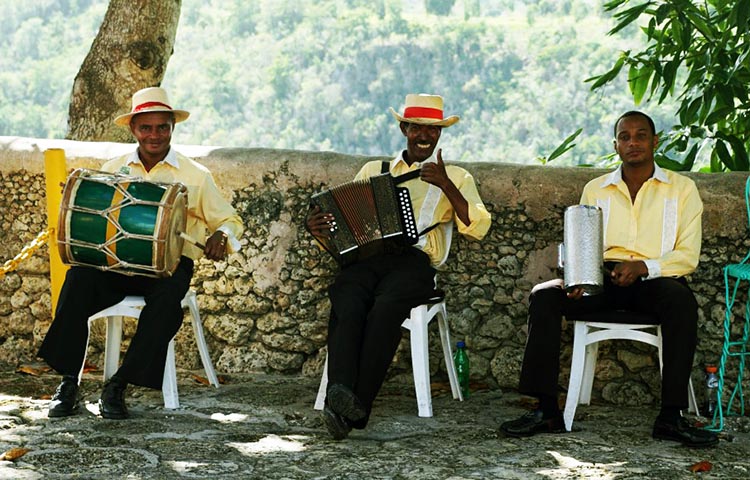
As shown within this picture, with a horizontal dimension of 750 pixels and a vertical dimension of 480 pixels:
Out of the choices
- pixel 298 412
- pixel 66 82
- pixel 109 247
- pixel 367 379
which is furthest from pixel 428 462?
pixel 66 82

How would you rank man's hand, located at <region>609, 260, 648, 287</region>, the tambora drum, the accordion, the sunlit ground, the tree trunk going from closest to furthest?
the sunlit ground → the tambora drum → man's hand, located at <region>609, 260, 648, 287</region> → the accordion → the tree trunk

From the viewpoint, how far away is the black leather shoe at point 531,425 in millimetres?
3891

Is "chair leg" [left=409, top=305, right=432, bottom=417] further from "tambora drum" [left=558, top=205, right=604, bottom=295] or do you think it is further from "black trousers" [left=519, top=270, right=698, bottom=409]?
"tambora drum" [left=558, top=205, right=604, bottom=295]

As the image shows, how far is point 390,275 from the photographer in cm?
429

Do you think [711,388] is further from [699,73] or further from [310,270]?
[310,270]

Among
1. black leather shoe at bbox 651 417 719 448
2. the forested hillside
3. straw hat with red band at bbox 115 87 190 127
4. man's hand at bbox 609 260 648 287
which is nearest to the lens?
black leather shoe at bbox 651 417 719 448

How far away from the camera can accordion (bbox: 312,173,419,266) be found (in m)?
4.30

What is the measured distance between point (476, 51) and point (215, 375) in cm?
2344

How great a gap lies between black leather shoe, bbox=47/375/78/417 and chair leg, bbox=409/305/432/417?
133 centimetres

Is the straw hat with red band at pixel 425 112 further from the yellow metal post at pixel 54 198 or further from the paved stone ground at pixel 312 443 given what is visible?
the yellow metal post at pixel 54 198

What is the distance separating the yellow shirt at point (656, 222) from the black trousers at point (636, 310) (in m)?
0.12

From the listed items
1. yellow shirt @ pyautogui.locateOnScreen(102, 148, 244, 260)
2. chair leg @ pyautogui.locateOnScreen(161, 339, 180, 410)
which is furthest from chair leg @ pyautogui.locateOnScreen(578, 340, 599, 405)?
chair leg @ pyautogui.locateOnScreen(161, 339, 180, 410)

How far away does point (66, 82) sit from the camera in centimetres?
2572

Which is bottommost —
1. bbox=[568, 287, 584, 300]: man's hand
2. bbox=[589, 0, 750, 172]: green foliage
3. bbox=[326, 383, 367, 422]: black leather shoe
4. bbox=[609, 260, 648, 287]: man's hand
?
bbox=[326, 383, 367, 422]: black leather shoe
